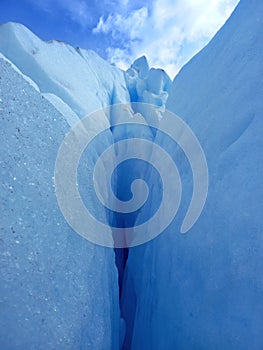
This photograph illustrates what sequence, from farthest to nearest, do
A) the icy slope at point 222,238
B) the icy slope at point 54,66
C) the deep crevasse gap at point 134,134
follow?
the icy slope at point 54,66 < the deep crevasse gap at point 134,134 < the icy slope at point 222,238

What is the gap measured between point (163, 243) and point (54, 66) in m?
2.55

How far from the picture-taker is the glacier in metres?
1.29

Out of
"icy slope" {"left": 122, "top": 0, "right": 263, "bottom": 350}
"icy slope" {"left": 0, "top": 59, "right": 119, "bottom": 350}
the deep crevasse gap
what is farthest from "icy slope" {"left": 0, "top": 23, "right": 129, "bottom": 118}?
"icy slope" {"left": 0, "top": 59, "right": 119, "bottom": 350}

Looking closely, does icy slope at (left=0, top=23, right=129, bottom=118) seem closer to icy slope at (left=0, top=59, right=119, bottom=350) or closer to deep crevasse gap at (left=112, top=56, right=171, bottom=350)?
deep crevasse gap at (left=112, top=56, right=171, bottom=350)

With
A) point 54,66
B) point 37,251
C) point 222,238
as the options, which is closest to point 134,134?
point 54,66

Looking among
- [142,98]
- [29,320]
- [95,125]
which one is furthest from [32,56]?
[142,98]

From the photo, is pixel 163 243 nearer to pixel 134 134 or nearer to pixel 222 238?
pixel 222 238

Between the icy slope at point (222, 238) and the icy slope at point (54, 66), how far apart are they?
4.86 feet

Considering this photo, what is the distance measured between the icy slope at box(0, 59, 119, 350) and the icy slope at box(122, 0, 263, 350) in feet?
1.73

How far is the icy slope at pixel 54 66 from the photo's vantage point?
337 centimetres

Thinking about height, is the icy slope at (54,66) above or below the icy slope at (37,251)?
above

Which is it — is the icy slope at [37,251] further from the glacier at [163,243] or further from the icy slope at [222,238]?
the icy slope at [222,238]

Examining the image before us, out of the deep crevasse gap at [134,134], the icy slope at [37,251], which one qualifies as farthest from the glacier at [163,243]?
the deep crevasse gap at [134,134]

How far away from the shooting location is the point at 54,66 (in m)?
3.80
